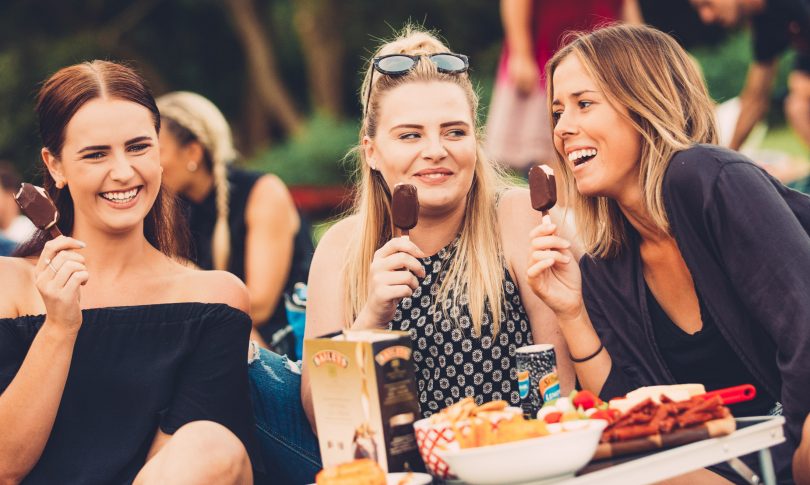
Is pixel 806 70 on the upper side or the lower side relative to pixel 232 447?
upper

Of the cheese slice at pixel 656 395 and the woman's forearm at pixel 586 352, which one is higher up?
the woman's forearm at pixel 586 352

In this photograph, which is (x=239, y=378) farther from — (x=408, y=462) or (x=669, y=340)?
(x=669, y=340)

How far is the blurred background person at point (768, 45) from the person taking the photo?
5852mm

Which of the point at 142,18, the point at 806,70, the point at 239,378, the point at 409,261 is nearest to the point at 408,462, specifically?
the point at 409,261

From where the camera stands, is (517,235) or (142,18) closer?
(517,235)

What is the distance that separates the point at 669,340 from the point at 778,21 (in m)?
3.69

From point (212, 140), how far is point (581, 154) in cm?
303

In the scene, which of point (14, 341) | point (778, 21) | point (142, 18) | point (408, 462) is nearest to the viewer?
point (408, 462)

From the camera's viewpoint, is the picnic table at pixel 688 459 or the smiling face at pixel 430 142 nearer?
the picnic table at pixel 688 459

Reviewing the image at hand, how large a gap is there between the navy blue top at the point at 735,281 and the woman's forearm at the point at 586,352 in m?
0.03

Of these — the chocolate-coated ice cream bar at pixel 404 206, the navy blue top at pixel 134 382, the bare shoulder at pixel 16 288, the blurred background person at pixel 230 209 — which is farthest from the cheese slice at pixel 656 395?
the blurred background person at pixel 230 209

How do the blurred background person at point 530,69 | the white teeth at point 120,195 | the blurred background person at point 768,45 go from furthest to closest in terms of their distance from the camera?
the blurred background person at point 530,69
the blurred background person at point 768,45
the white teeth at point 120,195

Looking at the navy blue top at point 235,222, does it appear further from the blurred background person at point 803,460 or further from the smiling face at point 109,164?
the blurred background person at point 803,460

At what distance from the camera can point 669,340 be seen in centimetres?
294
